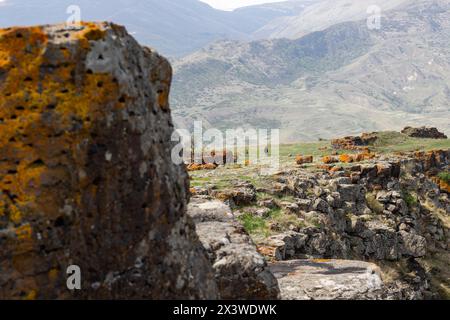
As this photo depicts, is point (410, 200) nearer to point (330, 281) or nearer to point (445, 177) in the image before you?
point (445, 177)

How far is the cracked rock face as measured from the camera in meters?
6.25

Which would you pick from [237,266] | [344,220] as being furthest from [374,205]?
[237,266]

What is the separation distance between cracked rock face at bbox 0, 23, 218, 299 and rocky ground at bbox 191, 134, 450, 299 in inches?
230

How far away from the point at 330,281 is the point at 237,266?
3112mm

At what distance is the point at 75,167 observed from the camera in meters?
6.39

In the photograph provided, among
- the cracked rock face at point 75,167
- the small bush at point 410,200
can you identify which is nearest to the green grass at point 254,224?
the small bush at point 410,200

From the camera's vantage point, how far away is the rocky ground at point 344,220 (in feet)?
61.0

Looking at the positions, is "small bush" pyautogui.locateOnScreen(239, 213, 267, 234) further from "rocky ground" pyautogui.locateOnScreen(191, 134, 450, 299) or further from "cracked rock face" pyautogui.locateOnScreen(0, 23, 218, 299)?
"cracked rock face" pyautogui.locateOnScreen(0, 23, 218, 299)

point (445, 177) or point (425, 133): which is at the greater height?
point (425, 133)

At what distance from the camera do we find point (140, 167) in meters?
6.84

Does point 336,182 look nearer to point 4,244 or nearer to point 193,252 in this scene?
point 193,252

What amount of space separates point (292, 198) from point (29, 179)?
19537mm

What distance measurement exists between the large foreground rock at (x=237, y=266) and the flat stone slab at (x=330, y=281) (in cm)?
143
